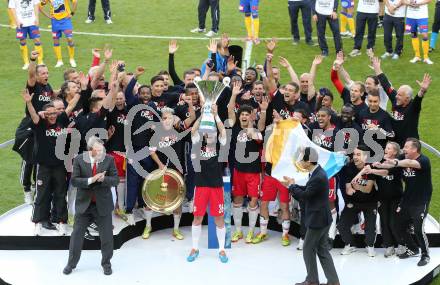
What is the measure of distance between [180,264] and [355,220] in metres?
2.34

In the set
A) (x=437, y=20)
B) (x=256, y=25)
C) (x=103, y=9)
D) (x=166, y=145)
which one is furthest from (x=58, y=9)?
(x=437, y=20)

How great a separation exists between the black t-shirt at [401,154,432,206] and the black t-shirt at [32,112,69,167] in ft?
14.2

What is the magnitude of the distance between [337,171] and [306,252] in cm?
122

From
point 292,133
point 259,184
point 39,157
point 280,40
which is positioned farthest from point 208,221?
point 280,40

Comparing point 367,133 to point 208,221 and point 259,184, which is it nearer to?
point 259,184

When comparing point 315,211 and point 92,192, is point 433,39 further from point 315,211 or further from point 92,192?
point 92,192

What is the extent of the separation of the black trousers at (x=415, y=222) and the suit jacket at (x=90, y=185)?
358 centimetres

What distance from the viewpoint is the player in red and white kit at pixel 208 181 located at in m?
10.4

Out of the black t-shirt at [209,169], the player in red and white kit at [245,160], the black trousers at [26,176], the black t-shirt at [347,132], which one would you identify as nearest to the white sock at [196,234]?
the black t-shirt at [209,169]

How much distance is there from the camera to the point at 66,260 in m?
10.4

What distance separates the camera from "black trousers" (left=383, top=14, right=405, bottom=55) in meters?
17.5

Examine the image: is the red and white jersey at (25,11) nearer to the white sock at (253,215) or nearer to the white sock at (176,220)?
the white sock at (176,220)

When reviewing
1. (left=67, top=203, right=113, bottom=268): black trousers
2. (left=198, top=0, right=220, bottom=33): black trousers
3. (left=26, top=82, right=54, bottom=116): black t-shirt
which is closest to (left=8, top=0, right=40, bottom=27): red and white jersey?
(left=198, top=0, right=220, bottom=33): black trousers

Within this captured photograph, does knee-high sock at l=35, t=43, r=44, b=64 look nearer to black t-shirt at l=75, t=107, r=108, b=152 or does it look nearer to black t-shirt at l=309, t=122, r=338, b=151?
black t-shirt at l=75, t=107, r=108, b=152
